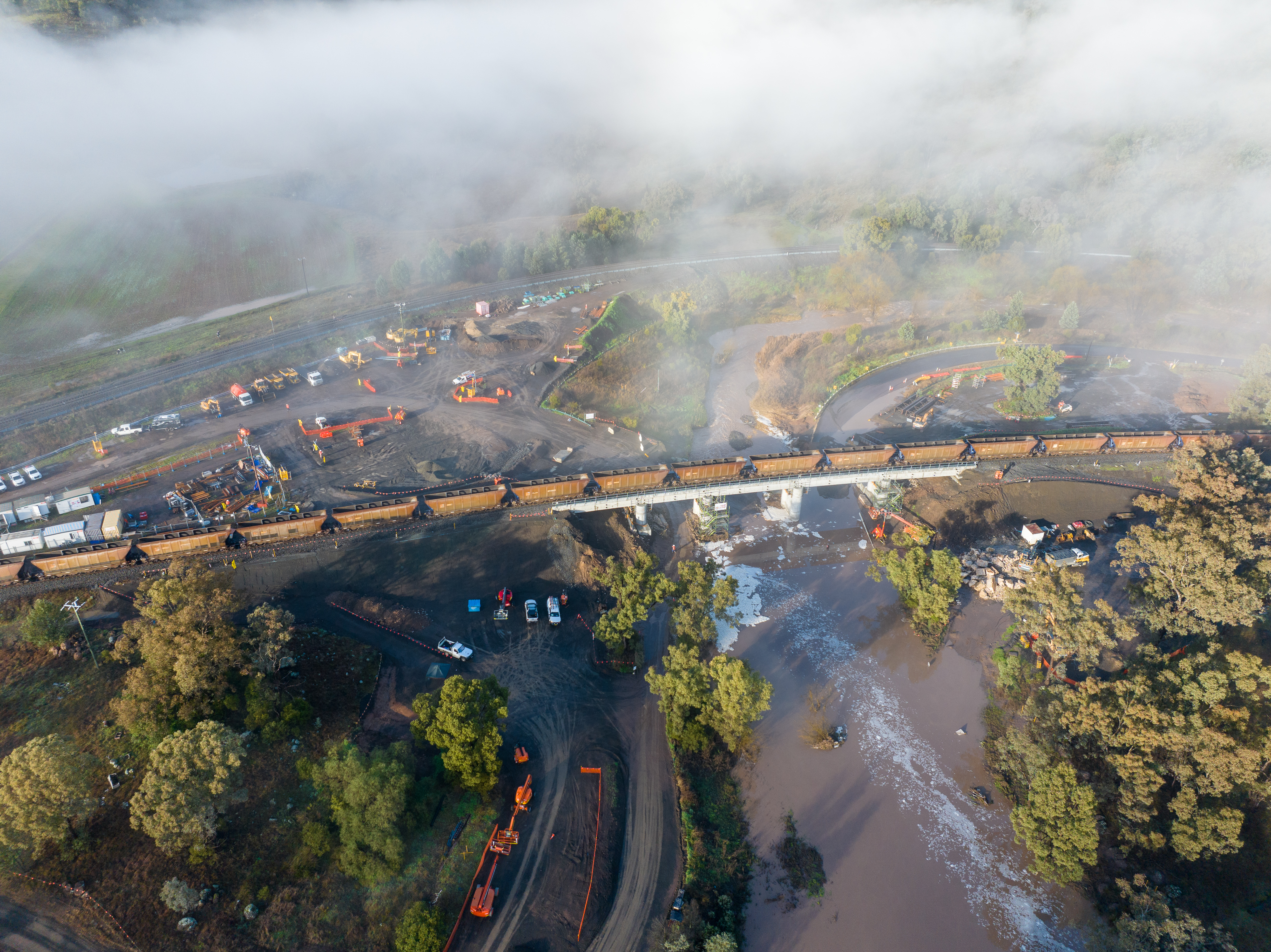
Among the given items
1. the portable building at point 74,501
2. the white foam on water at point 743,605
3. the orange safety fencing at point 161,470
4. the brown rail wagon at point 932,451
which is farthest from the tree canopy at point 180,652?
the brown rail wagon at point 932,451

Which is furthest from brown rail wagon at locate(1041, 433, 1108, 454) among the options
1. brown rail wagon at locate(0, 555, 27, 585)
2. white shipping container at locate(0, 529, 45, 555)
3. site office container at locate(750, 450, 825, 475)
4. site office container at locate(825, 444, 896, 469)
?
white shipping container at locate(0, 529, 45, 555)

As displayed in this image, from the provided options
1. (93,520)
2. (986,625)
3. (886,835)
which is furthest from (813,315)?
(93,520)

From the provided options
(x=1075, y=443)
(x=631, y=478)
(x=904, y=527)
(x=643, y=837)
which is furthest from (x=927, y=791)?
(x=1075, y=443)

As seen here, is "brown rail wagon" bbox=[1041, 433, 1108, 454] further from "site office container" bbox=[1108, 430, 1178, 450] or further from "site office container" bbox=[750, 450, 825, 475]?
"site office container" bbox=[750, 450, 825, 475]

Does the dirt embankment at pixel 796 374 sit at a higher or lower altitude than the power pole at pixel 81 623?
lower

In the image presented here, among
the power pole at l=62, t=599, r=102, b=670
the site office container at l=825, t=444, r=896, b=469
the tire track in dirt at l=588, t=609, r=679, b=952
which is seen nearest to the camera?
the tire track in dirt at l=588, t=609, r=679, b=952

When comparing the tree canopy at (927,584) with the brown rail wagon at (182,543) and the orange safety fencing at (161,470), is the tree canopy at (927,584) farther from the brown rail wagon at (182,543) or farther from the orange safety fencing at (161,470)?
the orange safety fencing at (161,470)

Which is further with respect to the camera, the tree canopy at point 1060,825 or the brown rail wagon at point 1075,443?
the brown rail wagon at point 1075,443
